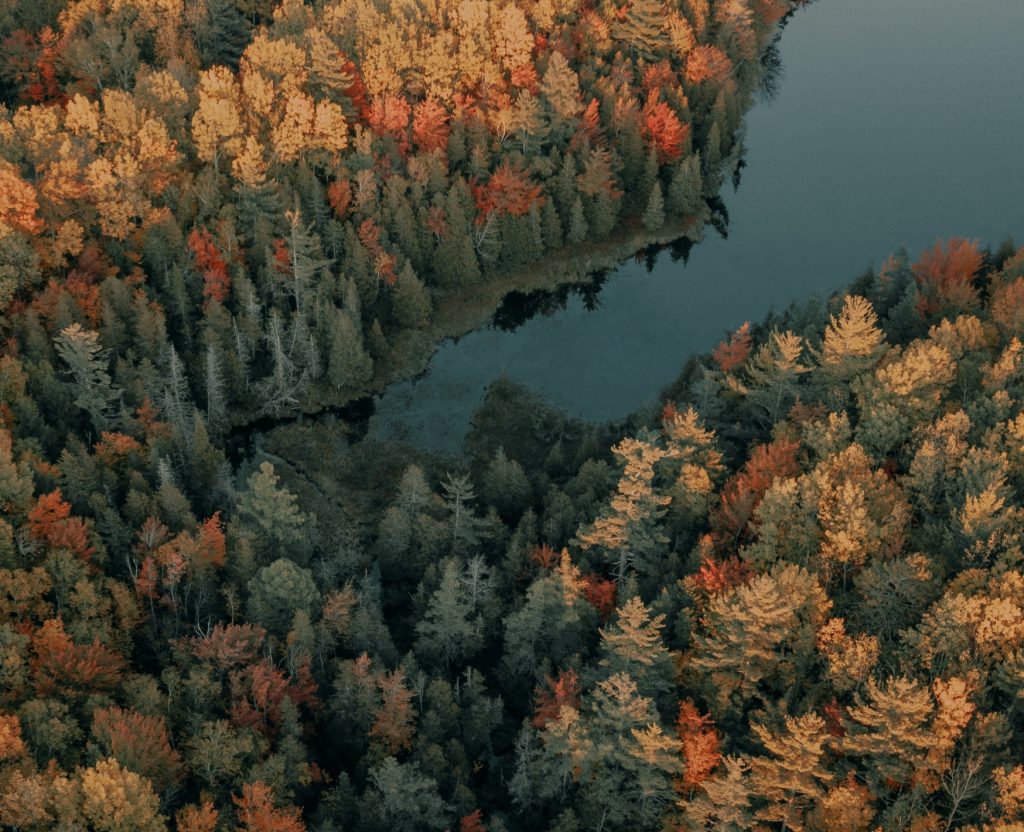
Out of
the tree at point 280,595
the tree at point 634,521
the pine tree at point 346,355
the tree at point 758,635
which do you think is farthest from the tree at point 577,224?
the tree at point 758,635

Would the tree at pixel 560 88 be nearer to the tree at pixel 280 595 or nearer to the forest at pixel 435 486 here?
the forest at pixel 435 486

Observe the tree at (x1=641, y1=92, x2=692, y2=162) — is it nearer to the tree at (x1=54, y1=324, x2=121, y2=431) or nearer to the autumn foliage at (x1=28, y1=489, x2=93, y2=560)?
the tree at (x1=54, y1=324, x2=121, y2=431)

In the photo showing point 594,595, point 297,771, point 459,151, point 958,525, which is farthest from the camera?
point 459,151

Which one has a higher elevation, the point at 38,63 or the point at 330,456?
the point at 38,63

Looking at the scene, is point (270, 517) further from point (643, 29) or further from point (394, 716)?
point (643, 29)

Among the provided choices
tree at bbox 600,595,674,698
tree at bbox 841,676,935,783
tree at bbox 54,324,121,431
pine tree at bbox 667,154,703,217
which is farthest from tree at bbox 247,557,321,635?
pine tree at bbox 667,154,703,217

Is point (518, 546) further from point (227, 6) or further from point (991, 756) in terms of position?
point (227, 6)

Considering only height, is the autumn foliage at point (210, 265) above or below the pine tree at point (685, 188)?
above

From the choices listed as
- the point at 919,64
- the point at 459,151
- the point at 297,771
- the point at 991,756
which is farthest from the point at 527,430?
the point at 919,64
